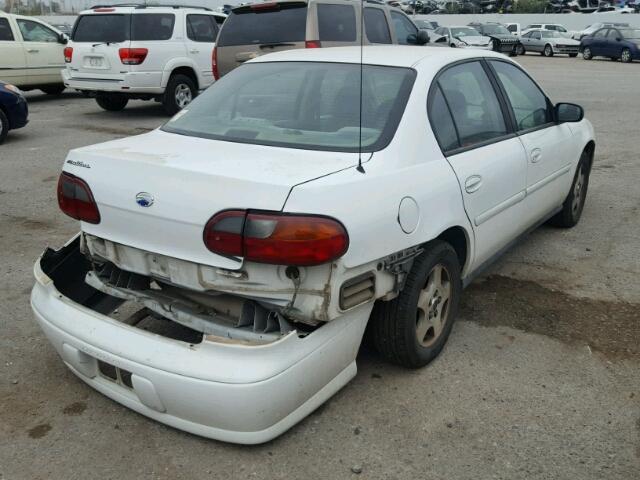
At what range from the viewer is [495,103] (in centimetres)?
398

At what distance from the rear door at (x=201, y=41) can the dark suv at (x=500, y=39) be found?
65.5ft

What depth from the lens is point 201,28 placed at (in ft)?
39.2

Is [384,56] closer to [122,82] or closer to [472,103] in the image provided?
[472,103]

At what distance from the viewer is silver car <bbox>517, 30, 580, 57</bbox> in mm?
30531

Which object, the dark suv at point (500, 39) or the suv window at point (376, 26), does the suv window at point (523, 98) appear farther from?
the dark suv at point (500, 39)

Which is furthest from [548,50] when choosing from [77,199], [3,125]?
[77,199]

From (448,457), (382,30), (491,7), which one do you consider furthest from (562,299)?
(491,7)

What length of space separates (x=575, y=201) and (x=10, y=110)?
7.63 m

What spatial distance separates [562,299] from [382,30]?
7.02 metres

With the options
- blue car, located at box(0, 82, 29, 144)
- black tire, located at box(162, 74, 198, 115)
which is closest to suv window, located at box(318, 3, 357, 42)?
black tire, located at box(162, 74, 198, 115)

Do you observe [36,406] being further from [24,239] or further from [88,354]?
[24,239]

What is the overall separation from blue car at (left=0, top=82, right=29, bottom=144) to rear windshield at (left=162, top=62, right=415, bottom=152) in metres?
6.46

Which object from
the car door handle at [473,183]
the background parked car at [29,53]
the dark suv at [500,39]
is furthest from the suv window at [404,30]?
the dark suv at [500,39]

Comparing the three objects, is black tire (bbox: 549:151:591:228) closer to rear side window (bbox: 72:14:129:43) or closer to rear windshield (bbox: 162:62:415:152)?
rear windshield (bbox: 162:62:415:152)
